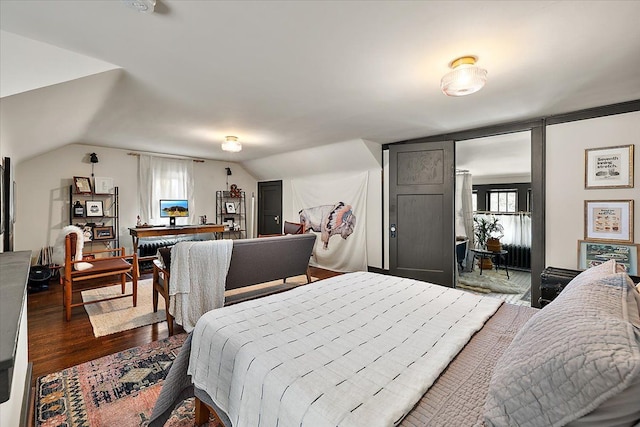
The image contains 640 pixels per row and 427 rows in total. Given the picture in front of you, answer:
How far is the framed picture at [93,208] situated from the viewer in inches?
191

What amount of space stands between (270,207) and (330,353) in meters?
6.13

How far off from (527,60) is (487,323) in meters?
1.86

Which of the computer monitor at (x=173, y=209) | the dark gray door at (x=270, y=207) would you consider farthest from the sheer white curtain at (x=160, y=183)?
the dark gray door at (x=270, y=207)

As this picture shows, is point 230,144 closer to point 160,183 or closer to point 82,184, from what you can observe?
point 160,183

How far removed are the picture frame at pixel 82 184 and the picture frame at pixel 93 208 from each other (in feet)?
0.71

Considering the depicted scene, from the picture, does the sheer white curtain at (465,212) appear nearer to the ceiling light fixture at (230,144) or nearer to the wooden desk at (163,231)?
the ceiling light fixture at (230,144)

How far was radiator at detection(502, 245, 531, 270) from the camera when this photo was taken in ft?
A: 18.1

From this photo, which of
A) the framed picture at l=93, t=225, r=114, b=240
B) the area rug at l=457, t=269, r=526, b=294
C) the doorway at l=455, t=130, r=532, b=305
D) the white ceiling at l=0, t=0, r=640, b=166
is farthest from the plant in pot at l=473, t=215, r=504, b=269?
the framed picture at l=93, t=225, r=114, b=240

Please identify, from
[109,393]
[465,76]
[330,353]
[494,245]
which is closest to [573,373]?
[330,353]

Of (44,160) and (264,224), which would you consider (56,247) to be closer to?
(44,160)

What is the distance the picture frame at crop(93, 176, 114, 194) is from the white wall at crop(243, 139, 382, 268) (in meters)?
2.93

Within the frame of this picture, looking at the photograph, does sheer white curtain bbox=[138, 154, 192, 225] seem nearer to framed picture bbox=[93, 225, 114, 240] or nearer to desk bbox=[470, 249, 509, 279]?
framed picture bbox=[93, 225, 114, 240]

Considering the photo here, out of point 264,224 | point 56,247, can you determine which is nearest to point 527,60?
point 56,247

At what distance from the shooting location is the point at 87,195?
16.0 ft
